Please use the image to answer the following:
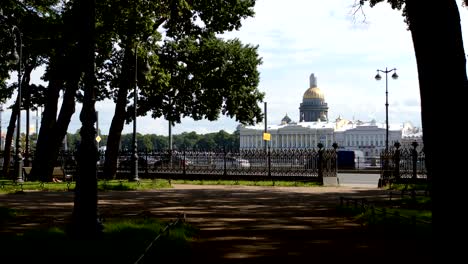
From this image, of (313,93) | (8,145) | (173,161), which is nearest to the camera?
(173,161)

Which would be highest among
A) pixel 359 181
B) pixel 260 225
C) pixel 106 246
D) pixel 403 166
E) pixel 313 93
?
Result: pixel 313 93

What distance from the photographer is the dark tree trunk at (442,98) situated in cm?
616

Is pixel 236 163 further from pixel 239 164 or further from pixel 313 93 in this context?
pixel 313 93

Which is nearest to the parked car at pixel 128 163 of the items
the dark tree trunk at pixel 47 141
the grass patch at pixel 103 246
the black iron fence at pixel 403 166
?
the dark tree trunk at pixel 47 141

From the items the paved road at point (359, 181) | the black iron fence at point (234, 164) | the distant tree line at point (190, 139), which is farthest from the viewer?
the distant tree line at point (190, 139)

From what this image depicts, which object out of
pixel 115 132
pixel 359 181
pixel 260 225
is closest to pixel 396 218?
pixel 260 225

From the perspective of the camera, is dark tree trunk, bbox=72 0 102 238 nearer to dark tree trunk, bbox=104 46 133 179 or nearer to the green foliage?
the green foliage

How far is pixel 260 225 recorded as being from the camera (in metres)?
12.9

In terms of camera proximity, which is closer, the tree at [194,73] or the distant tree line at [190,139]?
the tree at [194,73]

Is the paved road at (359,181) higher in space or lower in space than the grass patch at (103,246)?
lower

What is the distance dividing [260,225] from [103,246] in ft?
17.0

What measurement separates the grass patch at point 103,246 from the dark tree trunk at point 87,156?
30 centimetres

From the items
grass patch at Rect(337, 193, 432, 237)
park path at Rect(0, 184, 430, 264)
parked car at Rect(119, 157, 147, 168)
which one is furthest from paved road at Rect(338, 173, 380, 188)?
grass patch at Rect(337, 193, 432, 237)

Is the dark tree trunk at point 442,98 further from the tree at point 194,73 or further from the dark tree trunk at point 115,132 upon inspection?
the dark tree trunk at point 115,132
